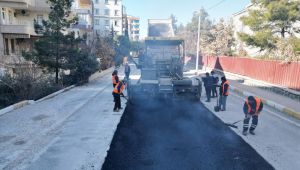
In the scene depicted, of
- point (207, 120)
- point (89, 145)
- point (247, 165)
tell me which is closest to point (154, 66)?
point (207, 120)

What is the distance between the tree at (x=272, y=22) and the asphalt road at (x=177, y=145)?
483 inches

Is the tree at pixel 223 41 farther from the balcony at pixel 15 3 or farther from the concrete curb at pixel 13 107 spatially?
the concrete curb at pixel 13 107

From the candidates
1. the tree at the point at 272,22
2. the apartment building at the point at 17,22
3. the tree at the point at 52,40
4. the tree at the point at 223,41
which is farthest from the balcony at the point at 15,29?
the tree at the point at 223,41

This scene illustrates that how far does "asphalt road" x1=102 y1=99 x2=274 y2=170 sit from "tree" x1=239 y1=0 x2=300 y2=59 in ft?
40.3

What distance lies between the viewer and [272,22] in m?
19.5

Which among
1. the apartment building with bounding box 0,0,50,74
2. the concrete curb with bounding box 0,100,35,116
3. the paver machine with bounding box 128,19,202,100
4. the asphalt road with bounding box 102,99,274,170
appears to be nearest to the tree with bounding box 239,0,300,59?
the paver machine with bounding box 128,19,202,100

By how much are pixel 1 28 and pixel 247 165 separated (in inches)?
956

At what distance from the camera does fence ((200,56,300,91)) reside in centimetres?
1394

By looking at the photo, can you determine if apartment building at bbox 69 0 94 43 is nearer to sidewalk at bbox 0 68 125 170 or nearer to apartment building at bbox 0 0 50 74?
apartment building at bbox 0 0 50 74

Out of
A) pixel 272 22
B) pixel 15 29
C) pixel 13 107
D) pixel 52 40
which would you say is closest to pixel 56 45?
pixel 52 40

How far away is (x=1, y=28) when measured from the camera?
2242 cm

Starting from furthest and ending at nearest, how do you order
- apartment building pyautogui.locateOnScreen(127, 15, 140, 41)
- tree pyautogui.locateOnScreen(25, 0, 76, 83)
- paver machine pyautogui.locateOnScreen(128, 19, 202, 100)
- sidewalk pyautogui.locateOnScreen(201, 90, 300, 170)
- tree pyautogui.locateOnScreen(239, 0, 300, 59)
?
apartment building pyautogui.locateOnScreen(127, 15, 140, 41) < tree pyautogui.locateOnScreen(239, 0, 300, 59) < tree pyautogui.locateOnScreen(25, 0, 76, 83) < paver machine pyautogui.locateOnScreen(128, 19, 202, 100) < sidewalk pyautogui.locateOnScreen(201, 90, 300, 170)

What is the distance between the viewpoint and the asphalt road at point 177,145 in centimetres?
531

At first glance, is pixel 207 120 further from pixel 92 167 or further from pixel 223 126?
pixel 92 167
